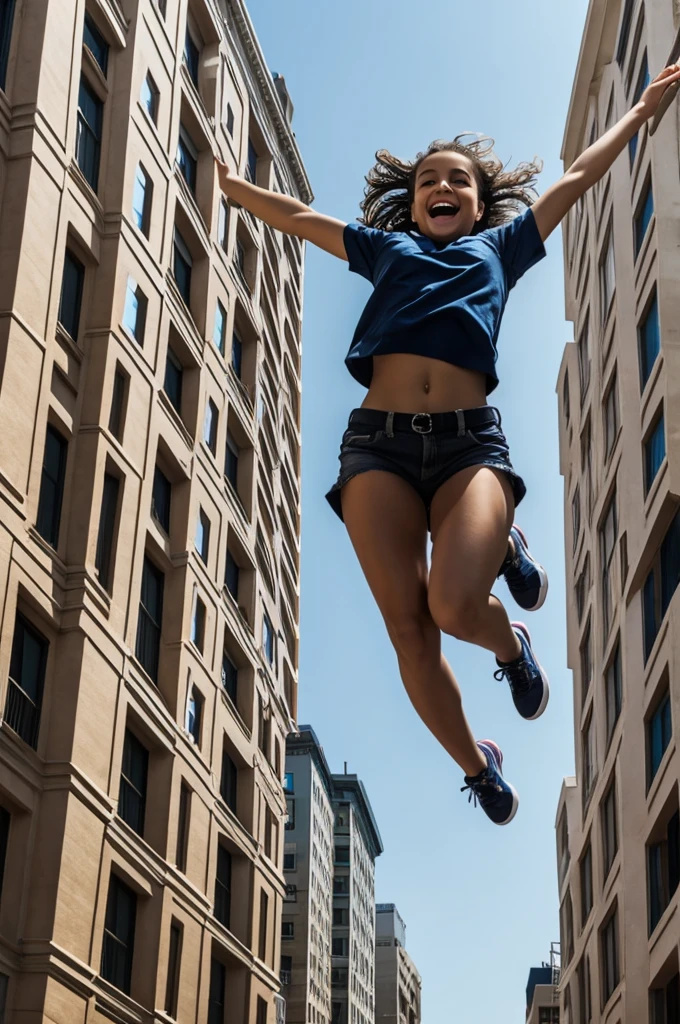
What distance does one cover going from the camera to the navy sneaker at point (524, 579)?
7.00 metres

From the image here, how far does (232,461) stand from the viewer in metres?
40.2

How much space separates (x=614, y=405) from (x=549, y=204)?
112 ft

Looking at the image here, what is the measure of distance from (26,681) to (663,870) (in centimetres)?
1488

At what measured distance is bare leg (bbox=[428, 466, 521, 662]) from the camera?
16.3 ft

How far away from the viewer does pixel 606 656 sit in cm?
3784

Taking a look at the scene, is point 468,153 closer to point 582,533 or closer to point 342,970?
point 582,533

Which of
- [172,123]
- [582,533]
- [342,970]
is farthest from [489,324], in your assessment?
[342,970]

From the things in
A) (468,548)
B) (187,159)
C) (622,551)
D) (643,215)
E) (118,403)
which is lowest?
(468,548)

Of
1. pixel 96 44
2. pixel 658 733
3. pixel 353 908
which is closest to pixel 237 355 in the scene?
pixel 96 44

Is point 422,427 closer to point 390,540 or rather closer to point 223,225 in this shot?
point 390,540

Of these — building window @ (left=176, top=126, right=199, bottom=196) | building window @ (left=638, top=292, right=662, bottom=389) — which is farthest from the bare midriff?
building window @ (left=176, top=126, right=199, bottom=196)

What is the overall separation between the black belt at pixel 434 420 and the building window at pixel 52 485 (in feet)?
63.7

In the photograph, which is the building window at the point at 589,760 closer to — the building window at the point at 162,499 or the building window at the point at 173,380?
the building window at the point at 162,499

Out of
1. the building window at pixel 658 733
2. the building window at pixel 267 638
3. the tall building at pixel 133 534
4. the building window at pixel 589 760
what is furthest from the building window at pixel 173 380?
the building window at pixel 589 760
